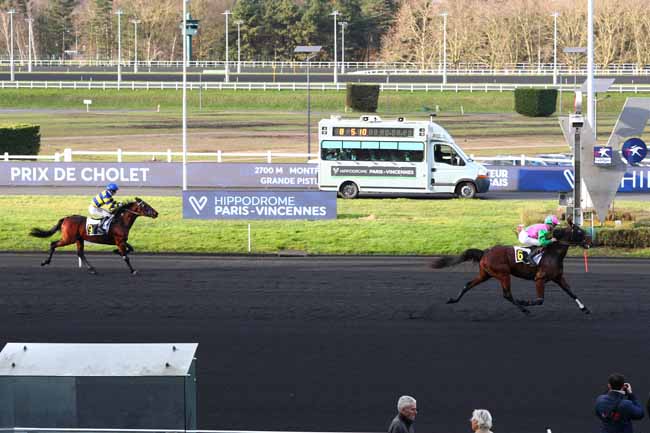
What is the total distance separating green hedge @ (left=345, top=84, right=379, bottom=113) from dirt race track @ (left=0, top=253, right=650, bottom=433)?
47286 mm

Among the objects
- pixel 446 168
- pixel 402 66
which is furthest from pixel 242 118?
pixel 446 168

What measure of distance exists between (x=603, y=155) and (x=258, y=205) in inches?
319

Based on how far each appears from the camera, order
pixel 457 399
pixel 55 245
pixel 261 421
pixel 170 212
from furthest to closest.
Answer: pixel 170 212, pixel 55 245, pixel 457 399, pixel 261 421

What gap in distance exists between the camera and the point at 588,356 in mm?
13328

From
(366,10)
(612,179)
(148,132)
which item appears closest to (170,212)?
(612,179)

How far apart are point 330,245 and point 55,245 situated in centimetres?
619

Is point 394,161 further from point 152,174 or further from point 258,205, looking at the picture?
point 152,174

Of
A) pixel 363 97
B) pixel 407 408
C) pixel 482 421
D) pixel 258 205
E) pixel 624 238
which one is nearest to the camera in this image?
pixel 482 421

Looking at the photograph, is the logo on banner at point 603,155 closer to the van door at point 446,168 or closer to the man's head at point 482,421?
the van door at point 446,168

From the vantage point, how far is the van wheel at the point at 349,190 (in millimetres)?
33500

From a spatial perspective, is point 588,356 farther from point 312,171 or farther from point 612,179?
point 312,171

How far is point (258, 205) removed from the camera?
25906 mm

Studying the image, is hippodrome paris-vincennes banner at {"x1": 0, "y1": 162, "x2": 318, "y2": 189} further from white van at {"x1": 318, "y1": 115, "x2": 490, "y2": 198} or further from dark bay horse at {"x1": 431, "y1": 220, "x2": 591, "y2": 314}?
dark bay horse at {"x1": 431, "y1": 220, "x2": 591, "y2": 314}

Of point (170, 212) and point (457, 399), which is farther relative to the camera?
point (170, 212)
